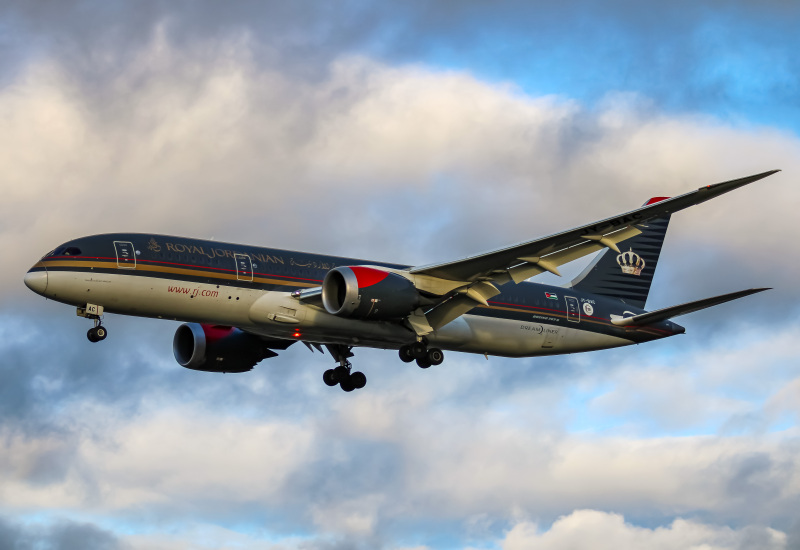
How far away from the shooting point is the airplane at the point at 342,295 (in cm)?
3978

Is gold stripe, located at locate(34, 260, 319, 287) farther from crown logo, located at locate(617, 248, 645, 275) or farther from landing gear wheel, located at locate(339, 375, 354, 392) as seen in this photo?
crown logo, located at locate(617, 248, 645, 275)

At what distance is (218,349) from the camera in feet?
160

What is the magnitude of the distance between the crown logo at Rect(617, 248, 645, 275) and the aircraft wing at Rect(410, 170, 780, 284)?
11.0 m

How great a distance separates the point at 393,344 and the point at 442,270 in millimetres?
4177

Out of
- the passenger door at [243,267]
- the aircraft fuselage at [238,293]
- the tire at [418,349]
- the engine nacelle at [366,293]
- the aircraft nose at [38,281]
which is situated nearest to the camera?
the aircraft nose at [38,281]

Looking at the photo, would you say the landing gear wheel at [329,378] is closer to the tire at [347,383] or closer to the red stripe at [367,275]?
the tire at [347,383]

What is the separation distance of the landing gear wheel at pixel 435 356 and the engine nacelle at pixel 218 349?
8388 millimetres

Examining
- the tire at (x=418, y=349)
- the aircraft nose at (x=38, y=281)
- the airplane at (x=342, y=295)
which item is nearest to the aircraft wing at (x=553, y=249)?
the airplane at (x=342, y=295)

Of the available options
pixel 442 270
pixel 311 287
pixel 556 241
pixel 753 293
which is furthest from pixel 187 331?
pixel 753 293

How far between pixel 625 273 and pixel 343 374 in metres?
13.6

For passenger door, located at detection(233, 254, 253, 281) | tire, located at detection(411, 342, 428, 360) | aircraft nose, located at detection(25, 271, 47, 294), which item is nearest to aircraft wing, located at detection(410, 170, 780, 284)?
tire, located at detection(411, 342, 428, 360)

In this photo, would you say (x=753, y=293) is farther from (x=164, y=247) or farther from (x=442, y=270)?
(x=164, y=247)

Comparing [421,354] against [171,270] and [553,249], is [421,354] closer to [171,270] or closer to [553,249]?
[553,249]

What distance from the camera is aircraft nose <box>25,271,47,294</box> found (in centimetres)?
3934
